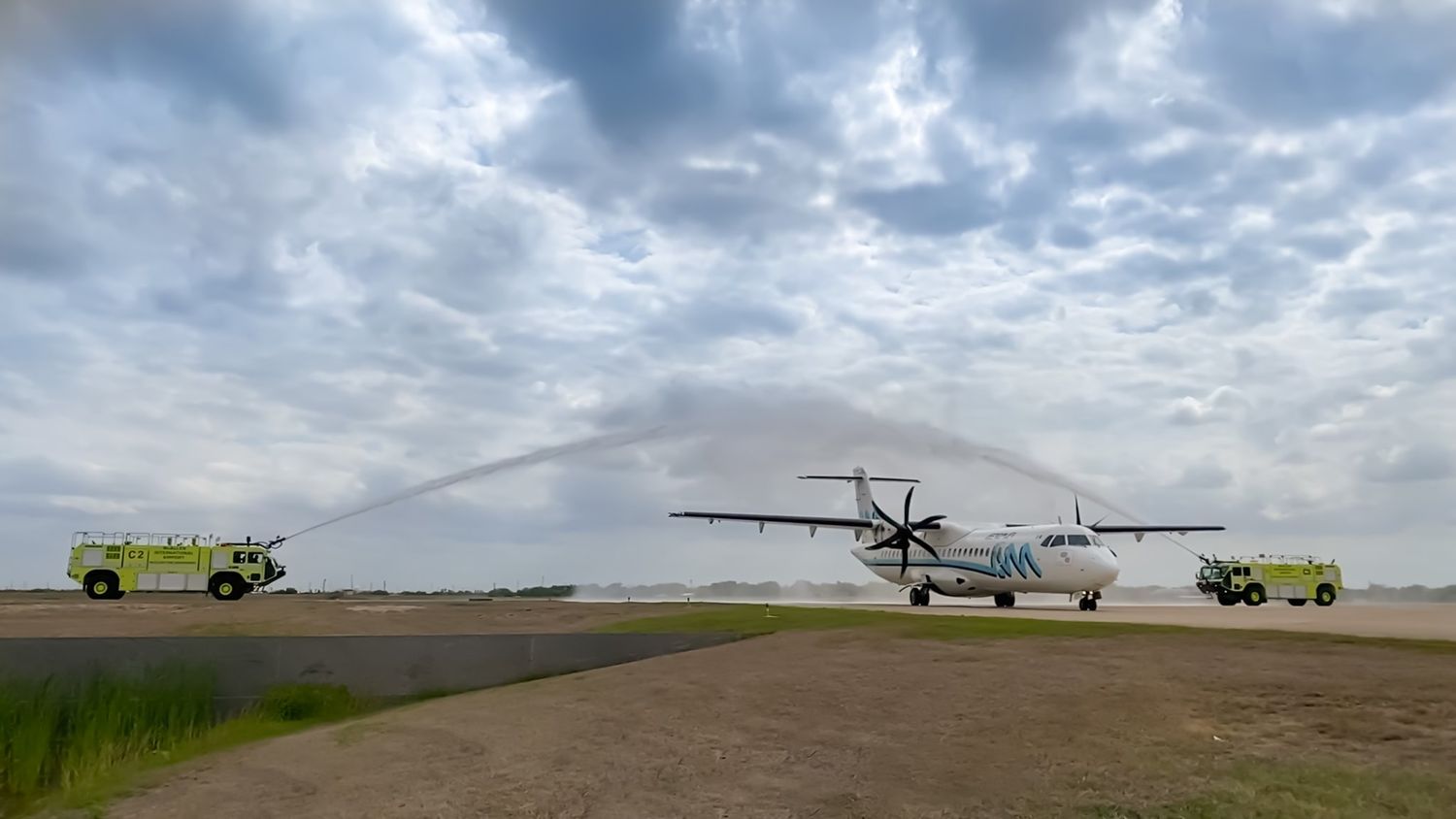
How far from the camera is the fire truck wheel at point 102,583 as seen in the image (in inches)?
1784

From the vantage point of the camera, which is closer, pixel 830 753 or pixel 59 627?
pixel 830 753

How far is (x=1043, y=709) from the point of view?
41.3 feet

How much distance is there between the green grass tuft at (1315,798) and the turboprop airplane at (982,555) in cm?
2700

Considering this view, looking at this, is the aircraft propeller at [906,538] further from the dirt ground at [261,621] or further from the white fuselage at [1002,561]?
the dirt ground at [261,621]

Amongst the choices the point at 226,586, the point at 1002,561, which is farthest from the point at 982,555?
the point at 226,586

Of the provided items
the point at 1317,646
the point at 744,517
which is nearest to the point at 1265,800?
the point at 1317,646

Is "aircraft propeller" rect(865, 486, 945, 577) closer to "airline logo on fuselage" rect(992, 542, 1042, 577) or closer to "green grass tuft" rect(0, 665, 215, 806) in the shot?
"airline logo on fuselage" rect(992, 542, 1042, 577)

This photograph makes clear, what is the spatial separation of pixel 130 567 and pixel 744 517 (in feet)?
91.8

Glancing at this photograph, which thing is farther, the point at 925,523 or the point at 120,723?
the point at 925,523

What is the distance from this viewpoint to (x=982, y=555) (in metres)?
42.6

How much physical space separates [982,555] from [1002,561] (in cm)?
199

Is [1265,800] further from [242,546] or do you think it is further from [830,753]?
[242,546]

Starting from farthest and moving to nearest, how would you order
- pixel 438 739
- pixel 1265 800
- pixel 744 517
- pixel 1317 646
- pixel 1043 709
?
pixel 744 517 < pixel 1317 646 < pixel 438 739 < pixel 1043 709 < pixel 1265 800

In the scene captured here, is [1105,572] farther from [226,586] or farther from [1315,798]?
[226,586]
